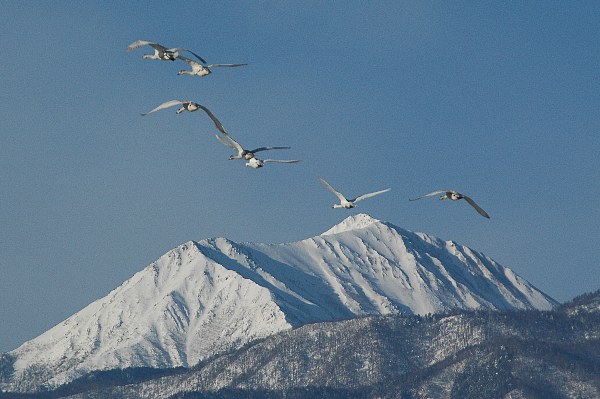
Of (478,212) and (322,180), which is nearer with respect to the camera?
(478,212)

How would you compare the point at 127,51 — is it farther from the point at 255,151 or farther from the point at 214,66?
the point at 255,151

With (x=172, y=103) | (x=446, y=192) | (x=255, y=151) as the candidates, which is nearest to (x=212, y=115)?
(x=172, y=103)

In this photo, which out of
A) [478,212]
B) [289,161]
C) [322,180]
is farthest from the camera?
[322,180]

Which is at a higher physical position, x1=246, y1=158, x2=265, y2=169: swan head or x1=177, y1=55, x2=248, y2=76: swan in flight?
x1=177, y1=55, x2=248, y2=76: swan in flight

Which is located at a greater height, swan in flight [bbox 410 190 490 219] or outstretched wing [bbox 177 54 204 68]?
outstretched wing [bbox 177 54 204 68]

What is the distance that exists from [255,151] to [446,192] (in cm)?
2776

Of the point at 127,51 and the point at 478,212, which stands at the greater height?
the point at 127,51

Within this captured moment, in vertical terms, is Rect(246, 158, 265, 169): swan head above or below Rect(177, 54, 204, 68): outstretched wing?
below

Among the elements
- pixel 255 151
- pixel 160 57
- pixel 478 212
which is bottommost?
pixel 478 212

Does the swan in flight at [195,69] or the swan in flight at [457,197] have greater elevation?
the swan in flight at [195,69]

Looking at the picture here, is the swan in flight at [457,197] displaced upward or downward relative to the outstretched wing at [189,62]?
downward

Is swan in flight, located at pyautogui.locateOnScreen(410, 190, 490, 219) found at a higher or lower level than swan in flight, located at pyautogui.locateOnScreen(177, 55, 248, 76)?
lower

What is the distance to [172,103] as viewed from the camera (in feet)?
593

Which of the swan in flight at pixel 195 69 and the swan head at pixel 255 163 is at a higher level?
the swan in flight at pixel 195 69
